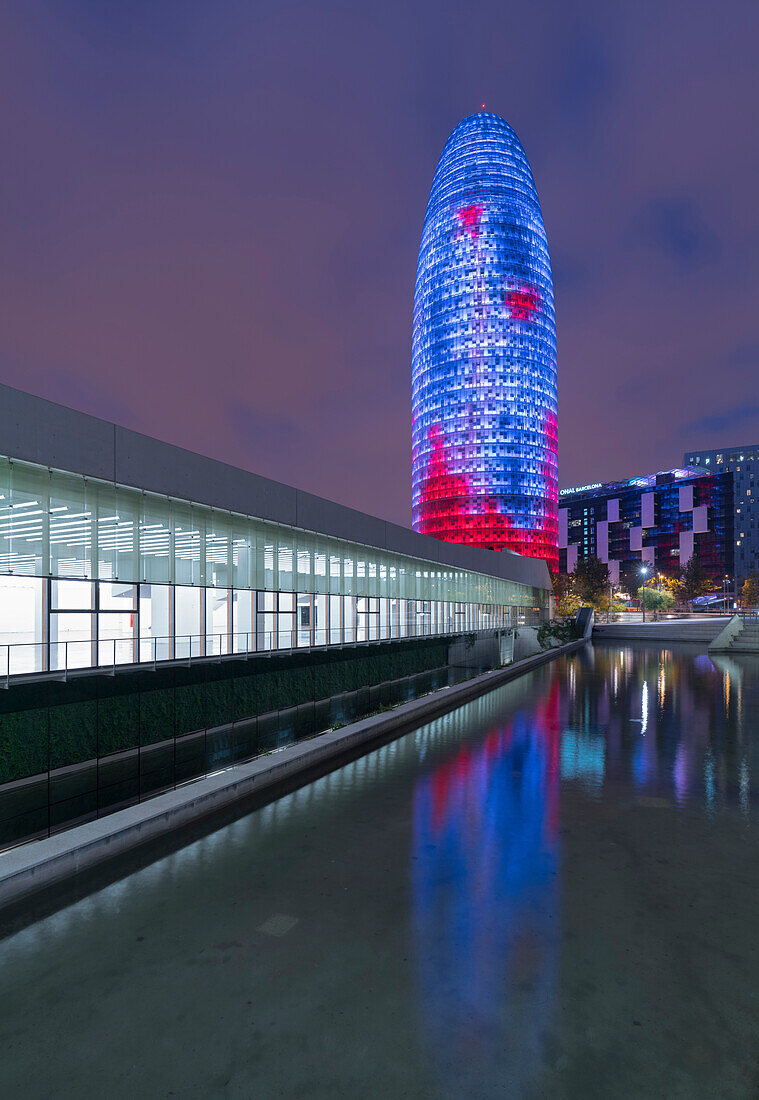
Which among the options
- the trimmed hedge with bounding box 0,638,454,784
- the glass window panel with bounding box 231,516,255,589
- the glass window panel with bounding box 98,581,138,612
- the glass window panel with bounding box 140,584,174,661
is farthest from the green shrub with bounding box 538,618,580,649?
the glass window panel with bounding box 98,581,138,612

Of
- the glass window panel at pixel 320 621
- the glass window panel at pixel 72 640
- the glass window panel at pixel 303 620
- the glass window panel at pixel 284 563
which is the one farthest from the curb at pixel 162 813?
the glass window panel at pixel 320 621

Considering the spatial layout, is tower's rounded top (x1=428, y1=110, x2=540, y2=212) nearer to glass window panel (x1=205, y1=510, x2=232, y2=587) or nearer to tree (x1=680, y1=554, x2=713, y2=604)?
tree (x1=680, y1=554, x2=713, y2=604)

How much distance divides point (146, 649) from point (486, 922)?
42.3 ft

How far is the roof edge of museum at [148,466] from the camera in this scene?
13.6 m

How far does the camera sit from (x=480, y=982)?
17.7 ft

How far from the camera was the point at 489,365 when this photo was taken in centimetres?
13900

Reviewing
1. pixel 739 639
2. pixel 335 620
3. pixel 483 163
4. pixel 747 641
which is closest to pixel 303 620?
pixel 335 620

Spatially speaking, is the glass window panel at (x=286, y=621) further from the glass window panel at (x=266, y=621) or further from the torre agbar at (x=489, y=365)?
the torre agbar at (x=489, y=365)

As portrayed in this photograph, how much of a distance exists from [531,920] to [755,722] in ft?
52.1

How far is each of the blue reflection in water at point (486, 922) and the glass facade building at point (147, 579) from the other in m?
9.31

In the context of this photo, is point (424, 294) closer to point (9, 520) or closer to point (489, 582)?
point (489, 582)

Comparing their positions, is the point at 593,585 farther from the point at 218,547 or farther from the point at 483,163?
the point at 483,163

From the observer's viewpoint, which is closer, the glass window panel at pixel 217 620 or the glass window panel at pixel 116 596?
the glass window panel at pixel 116 596

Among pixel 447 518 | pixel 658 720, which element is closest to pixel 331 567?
pixel 658 720
